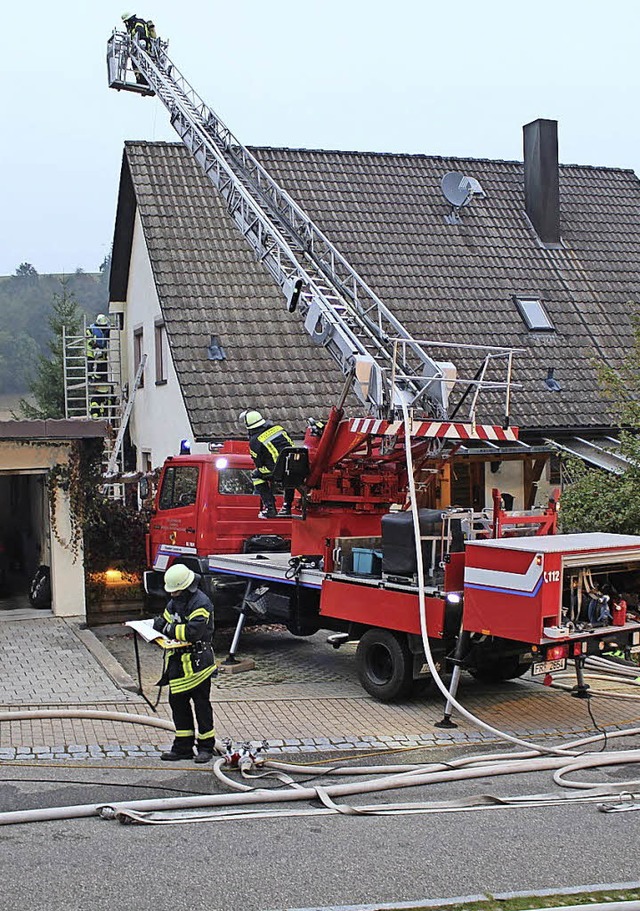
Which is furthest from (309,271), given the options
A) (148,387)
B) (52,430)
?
(148,387)

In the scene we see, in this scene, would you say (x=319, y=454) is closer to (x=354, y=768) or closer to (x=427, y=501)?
(x=427, y=501)

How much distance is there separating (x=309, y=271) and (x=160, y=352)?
6.81 m

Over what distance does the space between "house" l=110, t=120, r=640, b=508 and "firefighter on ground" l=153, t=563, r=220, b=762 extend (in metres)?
8.98

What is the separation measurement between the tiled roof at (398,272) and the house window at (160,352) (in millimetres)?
1505

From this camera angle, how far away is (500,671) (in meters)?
11.1

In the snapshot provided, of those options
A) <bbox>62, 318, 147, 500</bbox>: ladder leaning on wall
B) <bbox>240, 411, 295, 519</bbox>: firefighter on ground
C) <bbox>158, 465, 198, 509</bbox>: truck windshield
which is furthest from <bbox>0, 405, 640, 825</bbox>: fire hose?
<bbox>62, 318, 147, 500</bbox>: ladder leaning on wall

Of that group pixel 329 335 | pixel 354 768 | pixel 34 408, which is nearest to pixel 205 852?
pixel 354 768

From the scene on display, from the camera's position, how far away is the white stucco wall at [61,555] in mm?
14227

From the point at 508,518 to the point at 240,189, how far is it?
711cm

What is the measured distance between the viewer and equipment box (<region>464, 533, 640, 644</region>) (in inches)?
342

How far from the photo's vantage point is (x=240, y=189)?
15.1 meters

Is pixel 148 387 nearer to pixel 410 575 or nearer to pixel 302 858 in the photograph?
pixel 410 575

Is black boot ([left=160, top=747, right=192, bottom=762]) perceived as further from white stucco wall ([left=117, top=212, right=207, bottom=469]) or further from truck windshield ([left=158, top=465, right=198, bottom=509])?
white stucco wall ([left=117, top=212, right=207, bottom=469])

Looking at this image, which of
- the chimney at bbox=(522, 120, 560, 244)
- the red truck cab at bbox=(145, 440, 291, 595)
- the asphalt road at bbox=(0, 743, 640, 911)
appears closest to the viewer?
the asphalt road at bbox=(0, 743, 640, 911)
